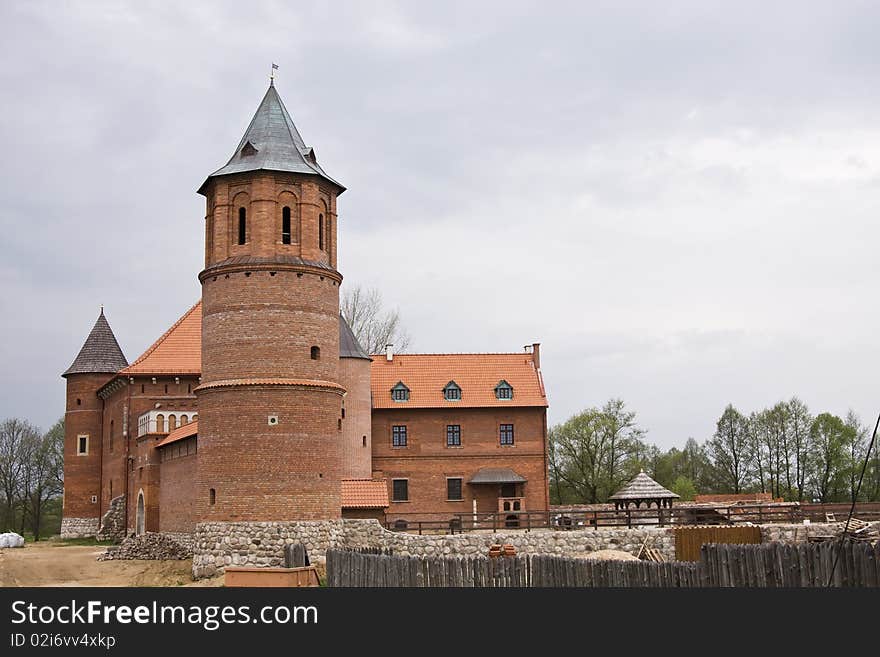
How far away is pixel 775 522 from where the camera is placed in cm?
3625

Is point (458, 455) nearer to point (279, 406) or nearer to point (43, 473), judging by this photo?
point (279, 406)

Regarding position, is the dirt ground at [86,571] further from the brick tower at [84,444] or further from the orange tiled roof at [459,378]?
the orange tiled roof at [459,378]

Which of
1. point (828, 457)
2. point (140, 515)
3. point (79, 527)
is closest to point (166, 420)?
point (140, 515)

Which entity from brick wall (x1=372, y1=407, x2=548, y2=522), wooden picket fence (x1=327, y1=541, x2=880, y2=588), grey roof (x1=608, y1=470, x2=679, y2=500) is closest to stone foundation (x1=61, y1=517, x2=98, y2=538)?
brick wall (x1=372, y1=407, x2=548, y2=522)

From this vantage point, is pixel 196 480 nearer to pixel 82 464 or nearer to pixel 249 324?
pixel 249 324

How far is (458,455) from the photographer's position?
45562 millimetres

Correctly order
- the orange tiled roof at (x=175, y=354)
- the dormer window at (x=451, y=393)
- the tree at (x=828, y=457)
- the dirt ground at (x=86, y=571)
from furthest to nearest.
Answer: the tree at (x=828, y=457)
the dormer window at (x=451, y=393)
the orange tiled roof at (x=175, y=354)
the dirt ground at (x=86, y=571)

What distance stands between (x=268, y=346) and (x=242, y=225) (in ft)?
13.1

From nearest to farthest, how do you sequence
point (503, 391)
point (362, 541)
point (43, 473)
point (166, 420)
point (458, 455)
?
point (362, 541), point (166, 420), point (458, 455), point (503, 391), point (43, 473)

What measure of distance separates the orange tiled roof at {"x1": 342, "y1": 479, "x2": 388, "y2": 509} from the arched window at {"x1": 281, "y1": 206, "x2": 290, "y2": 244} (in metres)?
8.79

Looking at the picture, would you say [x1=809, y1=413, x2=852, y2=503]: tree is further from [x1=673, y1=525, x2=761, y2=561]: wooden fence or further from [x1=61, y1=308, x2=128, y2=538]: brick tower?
[x1=61, y1=308, x2=128, y2=538]: brick tower

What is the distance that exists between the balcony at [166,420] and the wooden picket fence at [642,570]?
62.1 ft

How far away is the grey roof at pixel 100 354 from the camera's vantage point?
168 feet

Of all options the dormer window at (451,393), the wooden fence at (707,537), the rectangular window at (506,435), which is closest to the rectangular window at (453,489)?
the rectangular window at (506,435)
